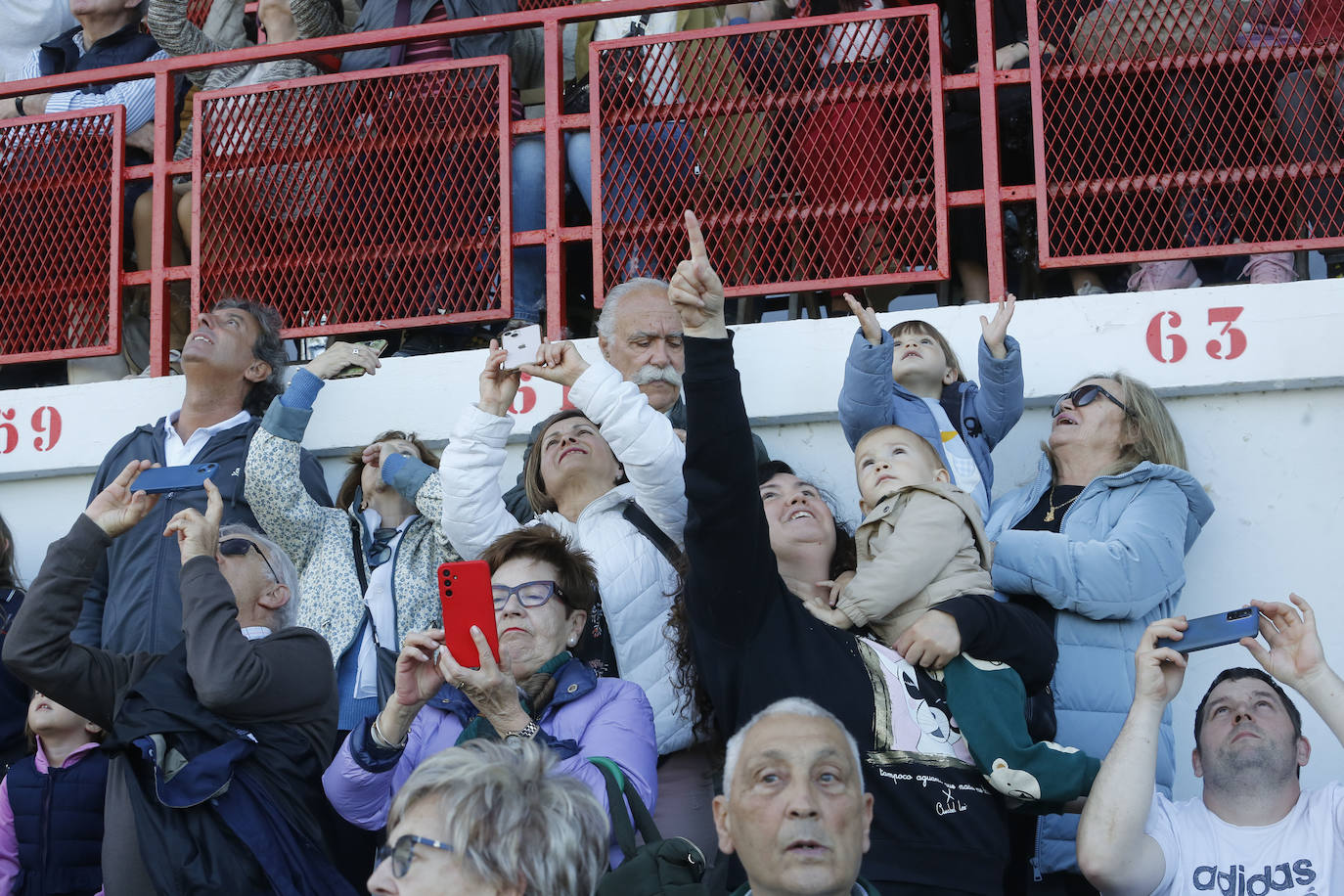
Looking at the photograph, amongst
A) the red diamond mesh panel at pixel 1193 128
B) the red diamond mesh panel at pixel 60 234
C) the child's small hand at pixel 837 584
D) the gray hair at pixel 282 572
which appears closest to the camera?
the child's small hand at pixel 837 584

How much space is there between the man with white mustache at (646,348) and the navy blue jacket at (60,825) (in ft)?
4.93

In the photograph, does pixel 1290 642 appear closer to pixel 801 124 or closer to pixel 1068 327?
pixel 1068 327

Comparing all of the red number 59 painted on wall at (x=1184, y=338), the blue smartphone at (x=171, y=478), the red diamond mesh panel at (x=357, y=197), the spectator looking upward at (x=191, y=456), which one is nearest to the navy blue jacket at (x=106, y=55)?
the red diamond mesh panel at (x=357, y=197)

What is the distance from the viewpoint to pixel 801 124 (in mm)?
6434

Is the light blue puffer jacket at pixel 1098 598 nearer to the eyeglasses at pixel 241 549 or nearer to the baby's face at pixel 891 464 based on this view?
the baby's face at pixel 891 464

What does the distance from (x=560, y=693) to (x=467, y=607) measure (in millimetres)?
395

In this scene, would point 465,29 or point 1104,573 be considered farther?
Result: point 465,29

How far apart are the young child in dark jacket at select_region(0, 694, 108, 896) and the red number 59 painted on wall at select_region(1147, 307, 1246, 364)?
370 cm

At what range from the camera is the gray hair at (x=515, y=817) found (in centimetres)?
324

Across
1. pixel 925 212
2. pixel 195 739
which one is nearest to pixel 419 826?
pixel 195 739

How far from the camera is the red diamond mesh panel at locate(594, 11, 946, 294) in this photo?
640 cm

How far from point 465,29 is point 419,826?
14.3ft

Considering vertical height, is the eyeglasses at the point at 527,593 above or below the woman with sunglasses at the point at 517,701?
above

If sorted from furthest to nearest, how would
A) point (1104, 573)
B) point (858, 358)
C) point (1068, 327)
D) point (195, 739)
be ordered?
point (1068, 327) → point (858, 358) → point (1104, 573) → point (195, 739)
